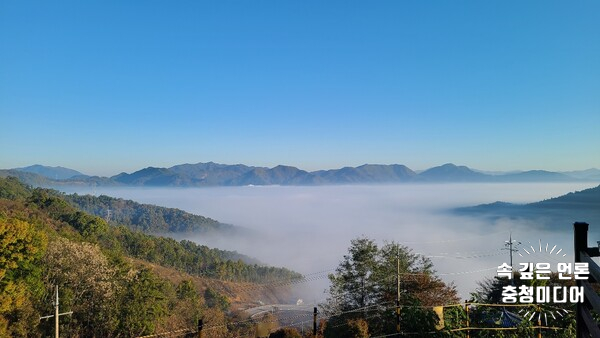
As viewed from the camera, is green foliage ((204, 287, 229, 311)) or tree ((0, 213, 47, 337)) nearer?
tree ((0, 213, 47, 337))

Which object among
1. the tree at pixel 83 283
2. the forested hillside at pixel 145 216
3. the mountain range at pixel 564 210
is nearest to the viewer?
the tree at pixel 83 283

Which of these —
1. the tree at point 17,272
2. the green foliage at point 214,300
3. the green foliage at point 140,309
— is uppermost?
the tree at point 17,272

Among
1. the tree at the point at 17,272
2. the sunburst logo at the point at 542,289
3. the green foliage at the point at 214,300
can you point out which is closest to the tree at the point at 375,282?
the sunburst logo at the point at 542,289

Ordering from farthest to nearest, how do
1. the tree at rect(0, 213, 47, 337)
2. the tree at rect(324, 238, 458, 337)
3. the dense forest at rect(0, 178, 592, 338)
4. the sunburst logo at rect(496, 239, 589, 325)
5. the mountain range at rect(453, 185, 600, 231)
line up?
the mountain range at rect(453, 185, 600, 231) < the tree at rect(324, 238, 458, 337) < the dense forest at rect(0, 178, 592, 338) < the tree at rect(0, 213, 47, 337) < the sunburst logo at rect(496, 239, 589, 325)

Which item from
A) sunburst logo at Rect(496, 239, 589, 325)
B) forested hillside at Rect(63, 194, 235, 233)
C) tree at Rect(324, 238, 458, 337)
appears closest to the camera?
sunburst logo at Rect(496, 239, 589, 325)

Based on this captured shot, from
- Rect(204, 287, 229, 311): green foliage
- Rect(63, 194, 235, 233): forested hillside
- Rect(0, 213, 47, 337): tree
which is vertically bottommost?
Rect(204, 287, 229, 311): green foliage

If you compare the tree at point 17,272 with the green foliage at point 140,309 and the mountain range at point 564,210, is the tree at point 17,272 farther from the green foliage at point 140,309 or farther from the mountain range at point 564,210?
the mountain range at point 564,210

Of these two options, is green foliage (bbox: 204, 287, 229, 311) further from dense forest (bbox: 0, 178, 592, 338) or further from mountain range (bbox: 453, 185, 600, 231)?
mountain range (bbox: 453, 185, 600, 231)

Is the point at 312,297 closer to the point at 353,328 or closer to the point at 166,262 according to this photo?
the point at 166,262

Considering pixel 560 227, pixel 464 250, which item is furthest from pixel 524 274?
pixel 560 227

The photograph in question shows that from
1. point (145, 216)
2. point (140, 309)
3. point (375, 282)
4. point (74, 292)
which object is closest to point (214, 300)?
point (74, 292)

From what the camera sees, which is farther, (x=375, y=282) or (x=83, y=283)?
(x=83, y=283)

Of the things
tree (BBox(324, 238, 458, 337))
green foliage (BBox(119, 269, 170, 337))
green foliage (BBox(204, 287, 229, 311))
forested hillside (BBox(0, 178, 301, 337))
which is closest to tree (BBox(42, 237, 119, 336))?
forested hillside (BBox(0, 178, 301, 337))

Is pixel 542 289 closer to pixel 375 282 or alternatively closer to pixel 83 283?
pixel 375 282
